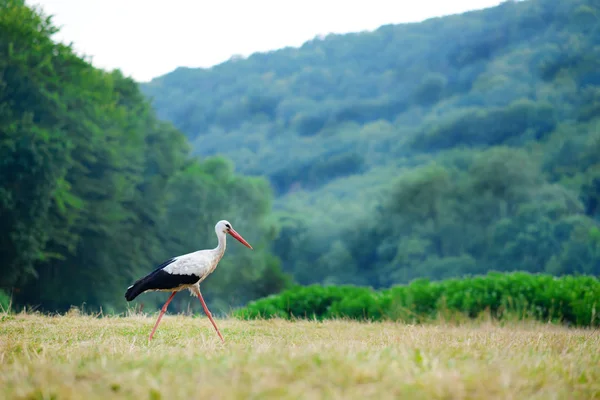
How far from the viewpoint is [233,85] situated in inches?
4321

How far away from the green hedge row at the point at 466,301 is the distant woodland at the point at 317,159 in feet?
8.84

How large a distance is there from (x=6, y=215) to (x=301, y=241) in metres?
45.8

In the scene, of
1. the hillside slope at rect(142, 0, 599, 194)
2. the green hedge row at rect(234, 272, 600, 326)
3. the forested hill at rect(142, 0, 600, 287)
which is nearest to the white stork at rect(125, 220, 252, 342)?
the green hedge row at rect(234, 272, 600, 326)

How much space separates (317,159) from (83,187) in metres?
63.9

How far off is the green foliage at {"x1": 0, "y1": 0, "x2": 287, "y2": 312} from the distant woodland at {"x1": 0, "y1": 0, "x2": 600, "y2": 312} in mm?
99

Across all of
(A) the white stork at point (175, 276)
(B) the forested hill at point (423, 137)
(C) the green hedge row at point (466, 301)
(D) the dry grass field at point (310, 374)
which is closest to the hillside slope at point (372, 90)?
(B) the forested hill at point (423, 137)

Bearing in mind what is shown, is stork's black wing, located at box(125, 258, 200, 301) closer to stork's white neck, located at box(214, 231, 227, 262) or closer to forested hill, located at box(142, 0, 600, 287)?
stork's white neck, located at box(214, 231, 227, 262)

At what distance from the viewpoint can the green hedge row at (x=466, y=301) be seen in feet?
49.8

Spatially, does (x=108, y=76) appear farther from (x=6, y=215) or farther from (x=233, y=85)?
(x=233, y=85)

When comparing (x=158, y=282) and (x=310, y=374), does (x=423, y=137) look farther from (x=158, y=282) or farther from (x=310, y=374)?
(x=310, y=374)

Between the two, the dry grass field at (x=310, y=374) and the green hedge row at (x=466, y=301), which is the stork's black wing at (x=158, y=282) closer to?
the dry grass field at (x=310, y=374)

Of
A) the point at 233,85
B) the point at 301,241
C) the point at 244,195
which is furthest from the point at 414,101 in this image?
the point at 244,195

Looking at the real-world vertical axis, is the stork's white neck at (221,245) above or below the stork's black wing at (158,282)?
above

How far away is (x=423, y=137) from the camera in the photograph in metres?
87.8
